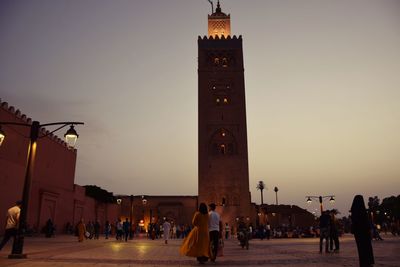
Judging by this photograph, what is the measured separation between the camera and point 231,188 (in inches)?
1693

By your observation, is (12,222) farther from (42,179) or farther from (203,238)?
(42,179)

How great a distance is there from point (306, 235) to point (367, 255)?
27035mm

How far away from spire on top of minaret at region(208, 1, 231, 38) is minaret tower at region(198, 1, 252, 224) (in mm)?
1877

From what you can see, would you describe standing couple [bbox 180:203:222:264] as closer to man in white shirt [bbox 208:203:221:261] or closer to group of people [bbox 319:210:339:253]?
man in white shirt [bbox 208:203:221:261]

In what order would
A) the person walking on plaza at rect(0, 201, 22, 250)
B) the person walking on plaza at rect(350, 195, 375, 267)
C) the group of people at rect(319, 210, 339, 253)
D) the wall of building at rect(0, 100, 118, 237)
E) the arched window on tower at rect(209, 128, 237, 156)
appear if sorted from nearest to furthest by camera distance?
1. the person walking on plaza at rect(350, 195, 375, 267)
2. the person walking on plaza at rect(0, 201, 22, 250)
3. the group of people at rect(319, 210, 339, 253)
4. the wall of building at rect(0, 100, 118, 237)
5. the arched window on tower at rect(209, 128, 237, 156)

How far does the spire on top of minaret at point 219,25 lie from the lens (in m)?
50.6

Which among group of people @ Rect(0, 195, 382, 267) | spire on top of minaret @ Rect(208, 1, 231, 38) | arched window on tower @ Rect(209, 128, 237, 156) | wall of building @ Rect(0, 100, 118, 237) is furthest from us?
spire on top of minaret @ Rect(208, 1, 231, 38)

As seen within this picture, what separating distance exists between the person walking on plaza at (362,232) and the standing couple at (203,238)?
3270 mm

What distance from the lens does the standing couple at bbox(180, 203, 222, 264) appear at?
858cm

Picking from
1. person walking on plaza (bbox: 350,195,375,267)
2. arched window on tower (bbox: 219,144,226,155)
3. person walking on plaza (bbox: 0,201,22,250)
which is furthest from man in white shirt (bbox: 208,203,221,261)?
arched window on tower (bbox: 219,144,226,155)

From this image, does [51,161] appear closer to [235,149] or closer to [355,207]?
[235,149]

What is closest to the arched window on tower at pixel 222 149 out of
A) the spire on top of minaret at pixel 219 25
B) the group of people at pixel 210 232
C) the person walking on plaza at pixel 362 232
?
the spire on top of minaret at pixel 219 25

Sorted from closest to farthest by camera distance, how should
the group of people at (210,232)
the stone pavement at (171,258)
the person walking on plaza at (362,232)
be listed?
the person walking on plaza at (362,232)
the group of people at (210,232)
the stone pavement at (171,258)

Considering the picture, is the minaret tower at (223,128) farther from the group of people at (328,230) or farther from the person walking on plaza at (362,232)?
the person walking on plaza at (362,232)
